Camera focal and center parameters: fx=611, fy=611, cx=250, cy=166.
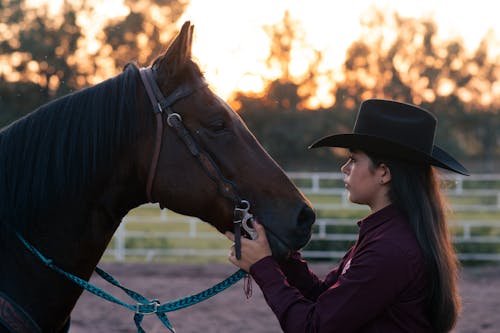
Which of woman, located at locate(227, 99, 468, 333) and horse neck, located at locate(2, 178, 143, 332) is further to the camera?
horse neck, located at locate(2, 178, 143, 332)

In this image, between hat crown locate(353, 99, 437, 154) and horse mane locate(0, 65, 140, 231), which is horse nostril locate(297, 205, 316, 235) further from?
horse mane locate(0, 65, 140, 231)

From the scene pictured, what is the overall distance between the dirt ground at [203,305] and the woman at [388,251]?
3.20 metres

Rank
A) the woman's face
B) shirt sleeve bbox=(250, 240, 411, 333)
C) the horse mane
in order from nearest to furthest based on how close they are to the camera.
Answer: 1. shirt sleeve bbox=(250, 240, 411, 333)
2. the horse mane
3. the woman's face

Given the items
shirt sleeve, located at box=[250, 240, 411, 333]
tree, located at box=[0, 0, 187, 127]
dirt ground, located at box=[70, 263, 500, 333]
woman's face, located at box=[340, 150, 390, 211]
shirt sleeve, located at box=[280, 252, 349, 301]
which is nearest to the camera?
shirt sleeve, located at box=[250, 240, 411, 333]

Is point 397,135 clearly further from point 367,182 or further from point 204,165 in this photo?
point 204,165

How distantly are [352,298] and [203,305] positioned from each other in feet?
18.7

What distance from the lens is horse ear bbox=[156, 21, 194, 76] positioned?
82.3 inches

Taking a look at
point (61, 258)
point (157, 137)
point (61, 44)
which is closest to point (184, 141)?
point (157, 137)

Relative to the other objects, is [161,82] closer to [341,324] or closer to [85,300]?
[341,324]

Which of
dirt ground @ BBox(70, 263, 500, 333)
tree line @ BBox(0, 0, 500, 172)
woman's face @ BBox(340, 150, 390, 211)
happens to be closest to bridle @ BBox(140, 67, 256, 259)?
woman's face @ BBox(340, 150, 390, 211)

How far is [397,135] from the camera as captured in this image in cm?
217

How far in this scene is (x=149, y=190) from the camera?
2.19m

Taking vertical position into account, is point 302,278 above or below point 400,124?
Result: below

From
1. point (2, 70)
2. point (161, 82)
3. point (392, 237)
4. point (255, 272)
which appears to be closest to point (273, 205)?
point (255, 272)
